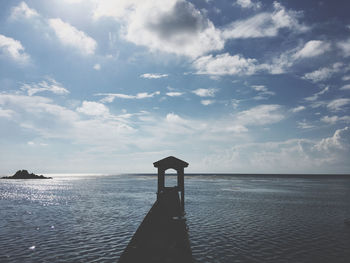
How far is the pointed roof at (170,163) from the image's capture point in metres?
18.9

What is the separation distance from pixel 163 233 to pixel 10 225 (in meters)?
16.5

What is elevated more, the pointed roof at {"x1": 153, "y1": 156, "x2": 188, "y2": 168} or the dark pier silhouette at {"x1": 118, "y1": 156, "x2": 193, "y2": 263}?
the pointed roof at {"x1": 153, "y1": 156, "x2": 188, "y2": 168}

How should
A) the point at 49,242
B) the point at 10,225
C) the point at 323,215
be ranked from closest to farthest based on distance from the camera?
1. the point at 49,242
2. the point at 10,225
3. the point at 323,215

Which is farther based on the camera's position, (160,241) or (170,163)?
(170,163)

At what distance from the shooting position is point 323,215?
24.2 meters

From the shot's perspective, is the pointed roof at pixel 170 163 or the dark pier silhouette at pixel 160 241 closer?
the dark pier silhouette at pixel 160 241

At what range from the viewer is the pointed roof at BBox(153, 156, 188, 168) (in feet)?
62.1

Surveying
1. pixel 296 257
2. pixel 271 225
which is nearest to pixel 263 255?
pixel 296 257

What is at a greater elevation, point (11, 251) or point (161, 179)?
point (161, 179)

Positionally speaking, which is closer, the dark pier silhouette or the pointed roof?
the dark pier silhouette

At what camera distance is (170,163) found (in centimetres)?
1900

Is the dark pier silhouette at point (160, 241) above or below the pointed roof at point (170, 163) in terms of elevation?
below

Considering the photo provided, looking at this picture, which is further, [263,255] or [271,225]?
[271,225]

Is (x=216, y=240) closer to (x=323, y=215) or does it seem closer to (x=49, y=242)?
(x=49, y=242)
